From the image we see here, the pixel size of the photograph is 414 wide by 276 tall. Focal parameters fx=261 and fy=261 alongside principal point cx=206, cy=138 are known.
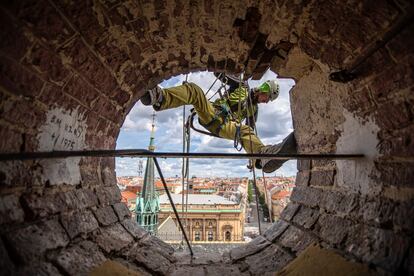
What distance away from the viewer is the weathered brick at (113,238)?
1.74m

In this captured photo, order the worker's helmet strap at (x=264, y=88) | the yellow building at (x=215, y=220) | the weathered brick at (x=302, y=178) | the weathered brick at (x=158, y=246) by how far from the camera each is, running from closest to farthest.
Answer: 1. the weathered brick at (x=158, y=246)
2. the weathered brick at (x=302, y=178)
3. the worker's helmet strap at (x=264, y=88)
4. the yellow building at (x=215, y=220)

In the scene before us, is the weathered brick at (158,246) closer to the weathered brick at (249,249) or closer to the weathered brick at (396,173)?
the weathered brick at (249,249)

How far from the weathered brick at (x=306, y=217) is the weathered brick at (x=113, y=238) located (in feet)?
4.36

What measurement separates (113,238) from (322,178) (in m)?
1.62

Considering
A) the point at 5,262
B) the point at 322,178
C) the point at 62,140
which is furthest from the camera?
the point at 322,178

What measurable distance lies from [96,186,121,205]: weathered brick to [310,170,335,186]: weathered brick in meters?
1.70

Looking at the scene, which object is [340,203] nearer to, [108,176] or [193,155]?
[193,155]

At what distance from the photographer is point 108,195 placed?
221 centimetres

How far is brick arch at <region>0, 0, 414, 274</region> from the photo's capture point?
1.14 meters

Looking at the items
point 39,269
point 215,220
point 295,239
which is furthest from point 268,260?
point 215,220

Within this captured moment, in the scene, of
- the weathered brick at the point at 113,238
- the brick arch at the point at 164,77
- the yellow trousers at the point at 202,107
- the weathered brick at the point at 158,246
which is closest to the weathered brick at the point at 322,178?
the brick arch at the point at 164,77

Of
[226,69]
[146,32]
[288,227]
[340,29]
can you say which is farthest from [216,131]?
[340,29]

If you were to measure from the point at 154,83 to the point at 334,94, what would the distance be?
1535 mm

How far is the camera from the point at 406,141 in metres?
1.20
